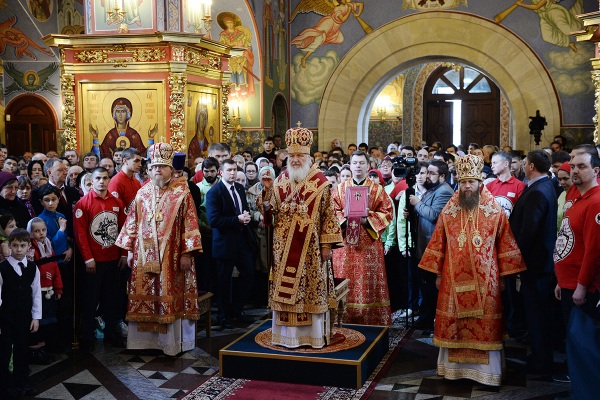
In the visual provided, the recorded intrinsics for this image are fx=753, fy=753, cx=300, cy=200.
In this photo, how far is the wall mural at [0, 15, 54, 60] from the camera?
19062 millimetres

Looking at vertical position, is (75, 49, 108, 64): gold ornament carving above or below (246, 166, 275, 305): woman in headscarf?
above

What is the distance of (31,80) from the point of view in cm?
1956

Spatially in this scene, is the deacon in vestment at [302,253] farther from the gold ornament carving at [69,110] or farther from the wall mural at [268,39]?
the wall mural at [268,39]

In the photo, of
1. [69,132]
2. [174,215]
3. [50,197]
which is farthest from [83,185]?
[69,132]

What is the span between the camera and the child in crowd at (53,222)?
6969mm

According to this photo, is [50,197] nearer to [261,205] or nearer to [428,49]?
[261,205]

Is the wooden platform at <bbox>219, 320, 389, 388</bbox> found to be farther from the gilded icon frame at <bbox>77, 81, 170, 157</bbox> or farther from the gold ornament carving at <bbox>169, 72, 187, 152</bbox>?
the gilded icon frame at <bbox>77, 81, 170, 157</bbox>

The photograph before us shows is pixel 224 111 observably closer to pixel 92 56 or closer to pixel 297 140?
pixel 92 56

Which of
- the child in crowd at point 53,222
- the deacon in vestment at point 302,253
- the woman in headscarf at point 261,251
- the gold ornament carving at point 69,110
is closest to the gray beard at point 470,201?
the deacon in vestment at point 302,253

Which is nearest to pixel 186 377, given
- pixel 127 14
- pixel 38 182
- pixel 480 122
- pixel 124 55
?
pixel 38 182

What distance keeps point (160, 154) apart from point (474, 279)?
3019 mm

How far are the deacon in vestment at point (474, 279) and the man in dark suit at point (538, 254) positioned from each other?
0.34 metres

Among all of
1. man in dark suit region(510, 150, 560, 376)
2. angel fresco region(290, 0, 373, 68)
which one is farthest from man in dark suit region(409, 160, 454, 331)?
angel fresco region(290, 0, 373, 68)

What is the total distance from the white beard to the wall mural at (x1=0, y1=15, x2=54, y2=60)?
1482 centimetres
